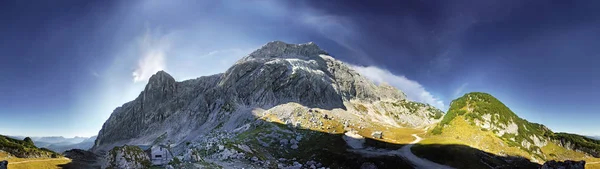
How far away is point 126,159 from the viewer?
125 ft

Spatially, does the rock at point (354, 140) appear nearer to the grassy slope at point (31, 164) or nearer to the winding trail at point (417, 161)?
the winding trail at point (417, 161)

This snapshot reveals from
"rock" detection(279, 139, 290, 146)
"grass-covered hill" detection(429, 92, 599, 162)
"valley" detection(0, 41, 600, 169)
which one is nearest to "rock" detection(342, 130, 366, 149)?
"valley" detection(0, 41, 600, 169)

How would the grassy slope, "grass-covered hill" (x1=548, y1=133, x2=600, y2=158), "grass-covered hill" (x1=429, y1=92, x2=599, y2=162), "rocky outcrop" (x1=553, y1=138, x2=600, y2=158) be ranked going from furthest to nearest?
1. "grass-covered hill" (x1=548, y1=133, x2=600, y2=158)
2. "rocky outcrop" (x1=553, y1=138, x2=600, y2=158)
3. "grass-covered hill" (x1=429, y1=92, x2=599, y2=162)
4. the grassy slope

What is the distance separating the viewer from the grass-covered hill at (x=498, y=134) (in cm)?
7788

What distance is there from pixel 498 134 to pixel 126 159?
301 ft

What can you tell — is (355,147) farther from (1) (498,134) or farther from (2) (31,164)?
(2) (31,164)

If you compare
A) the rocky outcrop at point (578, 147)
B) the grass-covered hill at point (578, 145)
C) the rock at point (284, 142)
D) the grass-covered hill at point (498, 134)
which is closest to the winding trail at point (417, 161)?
the grass-covered hill at point (498, 134)

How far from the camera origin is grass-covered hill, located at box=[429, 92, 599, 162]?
3066 inches

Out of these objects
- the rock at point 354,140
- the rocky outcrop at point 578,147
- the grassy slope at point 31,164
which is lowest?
the rocky outcrop at point 578,147

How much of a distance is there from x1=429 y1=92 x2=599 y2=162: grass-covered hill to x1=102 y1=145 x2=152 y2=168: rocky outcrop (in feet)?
252

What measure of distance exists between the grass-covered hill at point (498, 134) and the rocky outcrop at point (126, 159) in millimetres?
76806

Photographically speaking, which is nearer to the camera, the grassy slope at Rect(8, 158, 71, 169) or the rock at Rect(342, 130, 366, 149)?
the grassy slope at Rect(8, 158, 71, 169)

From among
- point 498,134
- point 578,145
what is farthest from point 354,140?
point 578,145

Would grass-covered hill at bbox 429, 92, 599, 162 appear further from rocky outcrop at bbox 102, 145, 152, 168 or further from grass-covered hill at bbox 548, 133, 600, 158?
rocky outcrop at bbox 102, 145, 152, 168
